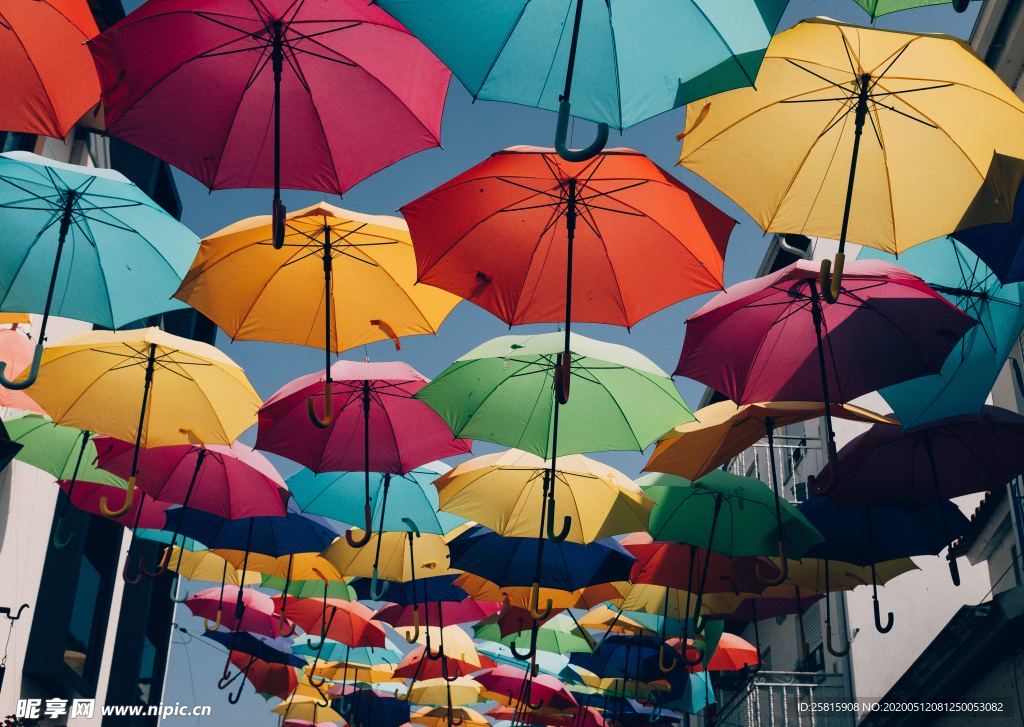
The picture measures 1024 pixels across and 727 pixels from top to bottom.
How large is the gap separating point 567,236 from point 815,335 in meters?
2.24

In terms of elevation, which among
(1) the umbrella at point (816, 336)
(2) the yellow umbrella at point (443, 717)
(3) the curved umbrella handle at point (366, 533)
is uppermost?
(1) the umbrella at point (816, 336)

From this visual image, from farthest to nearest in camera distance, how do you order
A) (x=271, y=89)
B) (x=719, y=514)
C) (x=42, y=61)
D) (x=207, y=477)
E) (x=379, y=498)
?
1. (x=379, y=498)
2. (x=719, y=514)
3. (x=207, y=477)
4. (x=271, y=89)
5. (x=42, y=61)

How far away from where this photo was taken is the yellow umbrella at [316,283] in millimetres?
7894

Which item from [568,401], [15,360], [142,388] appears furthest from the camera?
[15,360]

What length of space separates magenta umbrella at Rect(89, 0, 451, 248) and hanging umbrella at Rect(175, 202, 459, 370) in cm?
130

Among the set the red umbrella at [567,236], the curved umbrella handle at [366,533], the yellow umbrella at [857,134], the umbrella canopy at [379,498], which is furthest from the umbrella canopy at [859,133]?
the umbrella canopy at [379,498]

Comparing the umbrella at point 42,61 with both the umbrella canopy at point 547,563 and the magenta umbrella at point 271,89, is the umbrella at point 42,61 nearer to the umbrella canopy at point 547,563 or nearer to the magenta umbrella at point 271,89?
the magenta umbrella at point 271,89

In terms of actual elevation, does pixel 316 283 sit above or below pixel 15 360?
above

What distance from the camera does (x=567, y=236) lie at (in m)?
7.29

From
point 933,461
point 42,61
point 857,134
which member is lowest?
point 933,461

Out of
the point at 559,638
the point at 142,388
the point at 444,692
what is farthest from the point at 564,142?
the point at 444,692

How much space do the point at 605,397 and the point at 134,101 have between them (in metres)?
4.32

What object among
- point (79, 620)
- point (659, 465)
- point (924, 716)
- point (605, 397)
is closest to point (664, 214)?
point (605, 397)

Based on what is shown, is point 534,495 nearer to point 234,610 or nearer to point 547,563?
point 547,563
